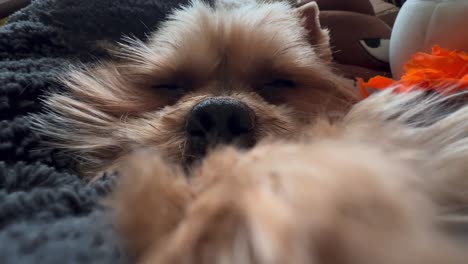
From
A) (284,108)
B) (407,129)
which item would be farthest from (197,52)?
(407,129)

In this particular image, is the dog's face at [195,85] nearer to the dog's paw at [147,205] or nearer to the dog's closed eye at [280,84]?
the dog's closed eye at [280,84]

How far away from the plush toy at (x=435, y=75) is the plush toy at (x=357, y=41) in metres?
0.46

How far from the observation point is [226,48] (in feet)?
3.41

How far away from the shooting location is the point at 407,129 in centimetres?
64

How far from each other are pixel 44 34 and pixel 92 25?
0.10 meters

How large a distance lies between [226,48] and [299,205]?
654 mm

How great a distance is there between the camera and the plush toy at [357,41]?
1.55m

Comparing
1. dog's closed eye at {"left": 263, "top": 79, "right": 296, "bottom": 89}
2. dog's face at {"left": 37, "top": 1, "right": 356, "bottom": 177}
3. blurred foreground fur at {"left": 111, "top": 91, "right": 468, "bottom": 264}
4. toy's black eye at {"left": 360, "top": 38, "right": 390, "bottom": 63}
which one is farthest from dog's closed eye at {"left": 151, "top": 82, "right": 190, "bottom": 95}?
toy's black eye at {"left": 360, "top": 38, "right": 390, "bottom": 63}

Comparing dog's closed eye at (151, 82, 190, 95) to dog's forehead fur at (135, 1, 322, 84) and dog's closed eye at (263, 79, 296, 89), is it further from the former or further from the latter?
dog's closed eye at (263, 79, 296, 89)

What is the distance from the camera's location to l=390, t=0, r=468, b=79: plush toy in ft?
3.60

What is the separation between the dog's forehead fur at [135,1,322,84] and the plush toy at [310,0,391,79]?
476mm

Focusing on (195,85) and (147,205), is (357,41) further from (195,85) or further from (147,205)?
(147,205)

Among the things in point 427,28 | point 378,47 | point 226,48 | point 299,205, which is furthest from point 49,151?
point 378,47

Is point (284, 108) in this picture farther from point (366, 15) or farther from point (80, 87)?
point (366, 15)
